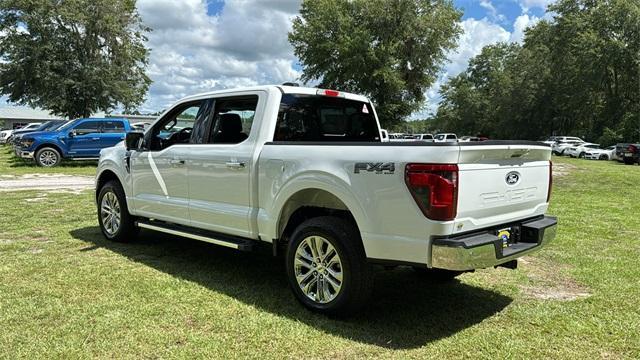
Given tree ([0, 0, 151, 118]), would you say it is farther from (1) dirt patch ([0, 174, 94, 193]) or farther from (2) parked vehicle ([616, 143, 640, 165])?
(2) parked vehicle ([616, 143, 640, 165])

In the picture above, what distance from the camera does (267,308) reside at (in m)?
4.68

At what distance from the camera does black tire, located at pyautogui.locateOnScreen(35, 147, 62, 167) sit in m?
19.7

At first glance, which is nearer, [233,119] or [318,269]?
[318,269]

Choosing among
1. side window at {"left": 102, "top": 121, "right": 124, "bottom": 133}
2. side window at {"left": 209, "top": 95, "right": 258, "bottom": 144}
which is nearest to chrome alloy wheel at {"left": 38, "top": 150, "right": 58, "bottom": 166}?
side window at {"left": 102, "top": 121, "right": 124, "bottom": 133}

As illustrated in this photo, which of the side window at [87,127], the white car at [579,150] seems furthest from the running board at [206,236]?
the white car at [579,150]

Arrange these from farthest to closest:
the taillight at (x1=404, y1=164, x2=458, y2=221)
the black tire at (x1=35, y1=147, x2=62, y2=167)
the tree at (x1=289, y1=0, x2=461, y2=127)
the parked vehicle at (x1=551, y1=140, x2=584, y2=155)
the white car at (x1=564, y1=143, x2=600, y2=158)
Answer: the parked vehicle at (x1=551, y1=140, x2=584, y2=155), the white car at (x1=564, y1=143, x2=600, y2=158), the tree at (x1=289, y1=0, x2=461, y2=127), the black tire at (x1=35, y1=147, x2=62, y2=167), the taillight at (x1=404, y1=164, x2=458, y2=221)

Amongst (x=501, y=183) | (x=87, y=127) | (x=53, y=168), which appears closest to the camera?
(x=501, y=183)

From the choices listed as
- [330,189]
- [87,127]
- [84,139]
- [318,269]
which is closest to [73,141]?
[84,139]

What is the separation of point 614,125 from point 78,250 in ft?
190

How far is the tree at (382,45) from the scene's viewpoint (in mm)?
39719

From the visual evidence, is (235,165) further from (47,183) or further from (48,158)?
(48,158)

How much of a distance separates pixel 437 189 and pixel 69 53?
3231cm

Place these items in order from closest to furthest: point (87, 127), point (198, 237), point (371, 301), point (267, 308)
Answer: point (267, 308), point (371, 301), point (198, 237), point (87, 127)

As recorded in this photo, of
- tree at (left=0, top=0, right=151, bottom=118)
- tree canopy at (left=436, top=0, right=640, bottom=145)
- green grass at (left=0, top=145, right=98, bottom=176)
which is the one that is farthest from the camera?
tree canopy at (left=436, top=0, right=640, bottom=145)
